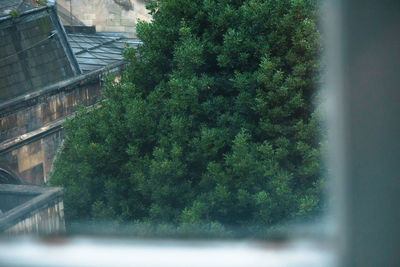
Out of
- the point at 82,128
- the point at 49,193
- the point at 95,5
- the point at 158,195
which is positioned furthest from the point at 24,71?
the point at 95,5

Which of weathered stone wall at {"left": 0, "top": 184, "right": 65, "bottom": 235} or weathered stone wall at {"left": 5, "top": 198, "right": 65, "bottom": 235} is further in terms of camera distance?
weathered stone wall at {"left": 5, "top": 198, "right": 65, "bottom": 235}

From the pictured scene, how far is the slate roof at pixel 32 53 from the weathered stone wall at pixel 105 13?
29.7 feet

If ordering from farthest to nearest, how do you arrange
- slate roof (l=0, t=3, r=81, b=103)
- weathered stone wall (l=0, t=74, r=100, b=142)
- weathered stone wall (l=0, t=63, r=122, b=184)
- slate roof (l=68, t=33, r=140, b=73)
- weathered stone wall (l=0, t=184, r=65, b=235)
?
slate roof (l=68, t=33, r=140, b=73) < slate roof (l=0, t=3, r=81, b=103) < weathered stone wall (l=0, t=63, r=122, b=184) < weathered stone wall (l=0, t=74, r=100, b=142) < weathered stone wall (l=0, t=184, r=65, b=235)

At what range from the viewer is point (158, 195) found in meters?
6.72

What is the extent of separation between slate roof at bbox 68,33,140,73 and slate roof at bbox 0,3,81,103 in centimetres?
138

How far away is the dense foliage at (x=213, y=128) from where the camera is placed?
21.3 ft

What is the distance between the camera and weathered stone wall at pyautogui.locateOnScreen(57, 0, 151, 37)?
910 inches

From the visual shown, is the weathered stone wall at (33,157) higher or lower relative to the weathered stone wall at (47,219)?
higher

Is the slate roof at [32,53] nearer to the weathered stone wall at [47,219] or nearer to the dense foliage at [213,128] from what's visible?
the dense foliage at [213,128]

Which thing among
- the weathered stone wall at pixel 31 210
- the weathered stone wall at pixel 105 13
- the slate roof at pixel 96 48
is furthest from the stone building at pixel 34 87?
the weathered stone wall at pixel 105 13

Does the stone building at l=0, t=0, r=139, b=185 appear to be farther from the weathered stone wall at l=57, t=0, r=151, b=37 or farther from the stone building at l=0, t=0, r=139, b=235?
the weathered stone wall at l=57, t=0, r=151, b=37

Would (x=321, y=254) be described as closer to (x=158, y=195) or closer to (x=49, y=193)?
(x=158, y=195)

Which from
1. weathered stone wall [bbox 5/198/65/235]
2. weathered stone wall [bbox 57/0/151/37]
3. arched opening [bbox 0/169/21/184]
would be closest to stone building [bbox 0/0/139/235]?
arched opening [bbox 0/169/21/184]

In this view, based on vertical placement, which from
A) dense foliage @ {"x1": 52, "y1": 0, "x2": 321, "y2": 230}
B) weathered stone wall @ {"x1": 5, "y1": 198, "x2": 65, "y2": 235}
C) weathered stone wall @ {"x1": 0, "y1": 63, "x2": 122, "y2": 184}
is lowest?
weathered stone wall @ {"x1": 5, "y1": 198, "x2": 65, "y2": 235}
